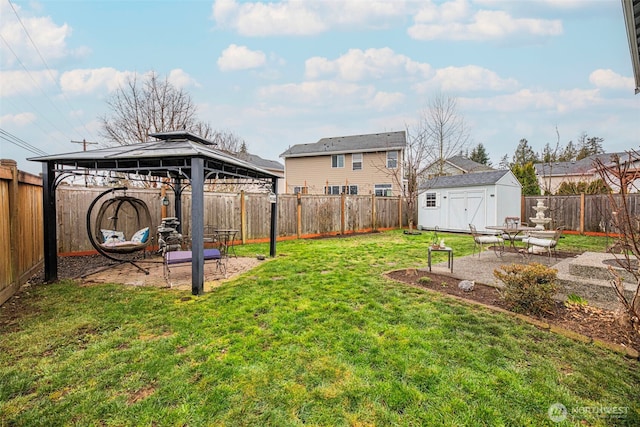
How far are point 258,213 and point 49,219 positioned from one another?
5.74 metres

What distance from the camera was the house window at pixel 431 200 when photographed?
14.6m

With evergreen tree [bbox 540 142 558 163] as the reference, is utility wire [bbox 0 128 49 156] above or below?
below

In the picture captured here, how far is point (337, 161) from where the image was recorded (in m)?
20.3

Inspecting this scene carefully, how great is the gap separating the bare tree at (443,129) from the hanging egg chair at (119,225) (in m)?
15.3

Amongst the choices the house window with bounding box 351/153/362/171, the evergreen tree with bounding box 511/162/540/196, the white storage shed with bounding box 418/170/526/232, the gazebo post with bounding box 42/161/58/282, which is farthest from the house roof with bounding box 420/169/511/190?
the gazebo post with bounding box 42/161/58/282

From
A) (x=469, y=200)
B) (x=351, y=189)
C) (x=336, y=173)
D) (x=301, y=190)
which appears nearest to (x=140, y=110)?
(x=301, y=190)

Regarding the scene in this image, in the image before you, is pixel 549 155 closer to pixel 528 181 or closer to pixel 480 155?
pixel 528 181

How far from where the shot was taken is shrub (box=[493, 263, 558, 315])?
3680 mm

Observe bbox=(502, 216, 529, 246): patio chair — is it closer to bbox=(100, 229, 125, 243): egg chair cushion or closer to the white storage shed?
the white storage shed

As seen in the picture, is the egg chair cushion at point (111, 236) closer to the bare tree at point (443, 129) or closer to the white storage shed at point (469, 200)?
the white storage shed at point (469, 200)

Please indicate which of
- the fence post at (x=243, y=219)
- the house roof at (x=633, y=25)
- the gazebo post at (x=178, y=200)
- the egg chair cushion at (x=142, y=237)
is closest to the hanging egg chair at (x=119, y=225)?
the egg chair cushion at (x=142, y=237)

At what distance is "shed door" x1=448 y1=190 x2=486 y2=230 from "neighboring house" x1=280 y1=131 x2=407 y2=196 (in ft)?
14.1

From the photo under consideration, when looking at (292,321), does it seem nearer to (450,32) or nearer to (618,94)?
(450,32)

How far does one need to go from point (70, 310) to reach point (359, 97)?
17.5 meters
